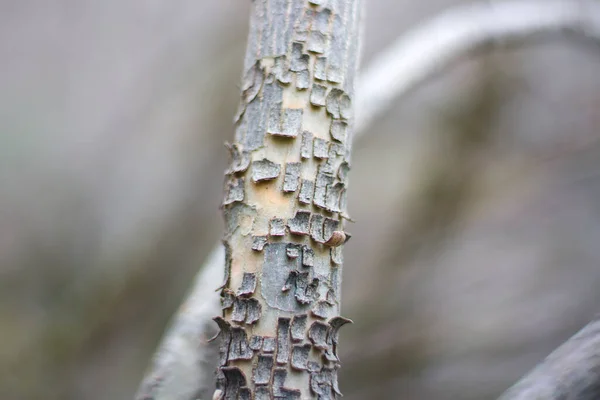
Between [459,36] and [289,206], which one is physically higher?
[459,36]

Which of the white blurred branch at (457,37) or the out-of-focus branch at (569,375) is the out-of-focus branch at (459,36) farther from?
the out-of-focus branch at (569,375)

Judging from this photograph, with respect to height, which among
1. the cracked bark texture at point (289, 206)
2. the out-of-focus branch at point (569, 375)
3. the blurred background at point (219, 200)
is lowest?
the out-of-focus branch at point (569, 375)

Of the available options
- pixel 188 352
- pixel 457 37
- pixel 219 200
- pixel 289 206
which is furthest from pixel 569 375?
pixel 219 200

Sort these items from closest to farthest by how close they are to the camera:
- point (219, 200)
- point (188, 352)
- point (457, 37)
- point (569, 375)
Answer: point (569, 375) < point (188, 352) < point (457, 37) < point (219, 200)

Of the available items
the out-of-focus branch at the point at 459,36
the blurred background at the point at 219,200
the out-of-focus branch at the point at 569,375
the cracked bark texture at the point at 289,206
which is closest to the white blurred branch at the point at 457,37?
the out-of-focus branch at the point at 459,36

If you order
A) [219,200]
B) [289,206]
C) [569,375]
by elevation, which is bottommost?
[569,375]

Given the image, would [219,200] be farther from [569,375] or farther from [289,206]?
[569,375]
